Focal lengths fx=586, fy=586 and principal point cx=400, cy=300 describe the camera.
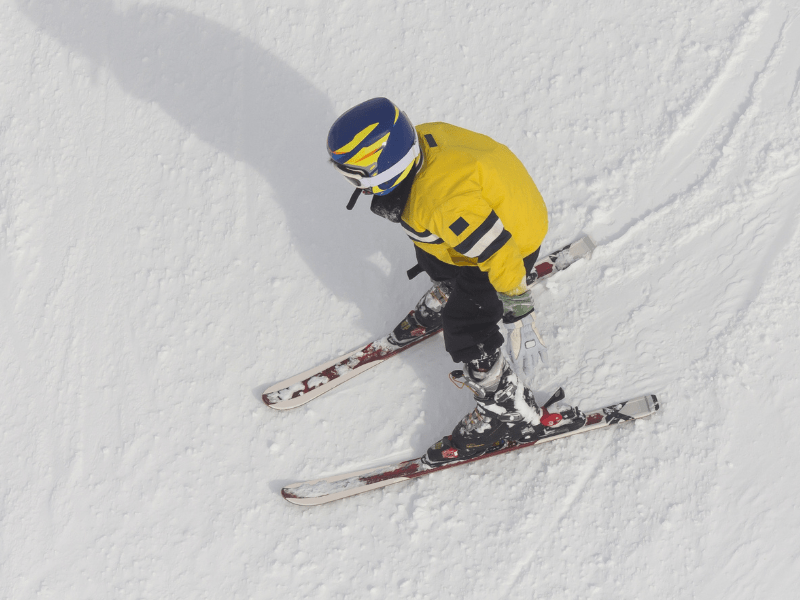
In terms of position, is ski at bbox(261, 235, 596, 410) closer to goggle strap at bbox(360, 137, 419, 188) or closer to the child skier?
the child skier

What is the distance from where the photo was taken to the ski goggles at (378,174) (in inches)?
87.2

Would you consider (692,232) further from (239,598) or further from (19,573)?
(19,573)

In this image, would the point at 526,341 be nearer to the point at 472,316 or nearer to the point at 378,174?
the point at 472,316

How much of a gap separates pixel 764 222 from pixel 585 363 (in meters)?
1.32

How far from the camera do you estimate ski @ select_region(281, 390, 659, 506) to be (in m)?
2.99

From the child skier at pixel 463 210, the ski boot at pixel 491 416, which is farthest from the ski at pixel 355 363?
the child skier at pixel 463 210

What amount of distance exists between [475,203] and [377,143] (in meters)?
0.43

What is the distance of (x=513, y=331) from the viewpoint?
257 centimetres

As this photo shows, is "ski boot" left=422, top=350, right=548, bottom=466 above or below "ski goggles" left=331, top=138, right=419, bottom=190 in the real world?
below

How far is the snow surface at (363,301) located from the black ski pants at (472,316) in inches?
29.9

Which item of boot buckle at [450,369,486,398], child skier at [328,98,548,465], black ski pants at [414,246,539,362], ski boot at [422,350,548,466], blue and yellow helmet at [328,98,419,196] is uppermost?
blue and yellow helmet at [328,98,419,196]

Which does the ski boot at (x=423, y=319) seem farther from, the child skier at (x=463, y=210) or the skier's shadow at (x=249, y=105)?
the child skier at (x=463, y=210)

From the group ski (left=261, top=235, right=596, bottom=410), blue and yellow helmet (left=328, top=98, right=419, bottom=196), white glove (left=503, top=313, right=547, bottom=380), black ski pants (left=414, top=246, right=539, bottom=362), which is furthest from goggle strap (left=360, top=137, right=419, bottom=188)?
ski (left=261, top=235, right=596, bottom=410)

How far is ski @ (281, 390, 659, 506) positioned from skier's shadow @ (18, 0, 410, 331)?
2.95ft
